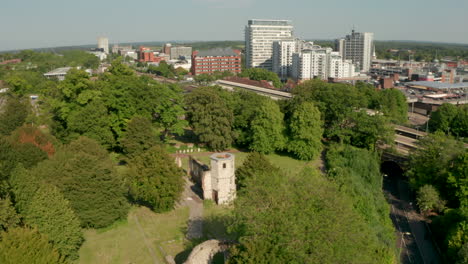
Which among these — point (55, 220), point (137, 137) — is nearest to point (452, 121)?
point (137, 137)

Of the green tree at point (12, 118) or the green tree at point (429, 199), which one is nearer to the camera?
the green tree at point (429, 199)

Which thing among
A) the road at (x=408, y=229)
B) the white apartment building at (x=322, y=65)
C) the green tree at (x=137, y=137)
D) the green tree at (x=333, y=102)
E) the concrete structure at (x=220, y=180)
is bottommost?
Result: the road at (x=408, y=229)

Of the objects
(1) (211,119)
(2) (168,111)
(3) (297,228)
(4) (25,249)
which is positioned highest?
(2) (168,111)

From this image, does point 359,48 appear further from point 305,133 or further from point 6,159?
point 6,159

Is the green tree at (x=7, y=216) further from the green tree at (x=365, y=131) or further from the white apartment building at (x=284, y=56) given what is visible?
the white apartment building at (x=284, y=56)

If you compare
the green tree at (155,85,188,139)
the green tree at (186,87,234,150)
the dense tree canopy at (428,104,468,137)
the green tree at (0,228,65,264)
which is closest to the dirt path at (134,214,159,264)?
the green tree at (0,228,65,264)

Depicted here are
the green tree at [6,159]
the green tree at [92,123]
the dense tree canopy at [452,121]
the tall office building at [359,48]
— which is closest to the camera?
the green tree at [6,159]

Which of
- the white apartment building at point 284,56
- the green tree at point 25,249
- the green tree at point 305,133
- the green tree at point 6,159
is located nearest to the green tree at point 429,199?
the green tree at point 305,133
